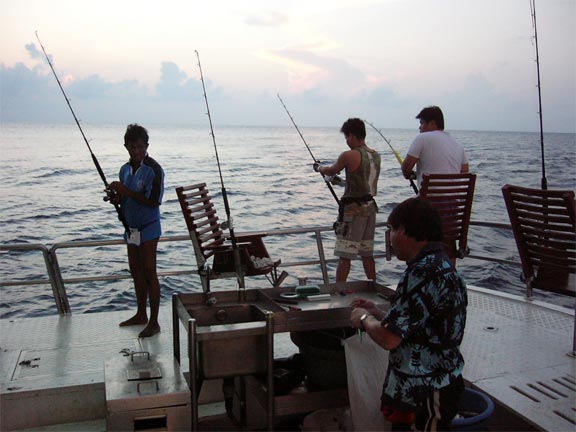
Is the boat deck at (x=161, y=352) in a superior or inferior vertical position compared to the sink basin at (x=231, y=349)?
inferior

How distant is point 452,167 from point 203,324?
100 inches

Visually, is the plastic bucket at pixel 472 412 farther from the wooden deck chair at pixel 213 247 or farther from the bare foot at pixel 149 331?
the bare foot at pixel 149 331

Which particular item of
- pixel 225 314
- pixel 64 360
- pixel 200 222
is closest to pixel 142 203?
pixel 200 222

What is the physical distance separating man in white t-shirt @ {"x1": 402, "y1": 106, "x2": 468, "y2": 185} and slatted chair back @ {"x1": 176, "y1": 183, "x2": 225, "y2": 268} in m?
1.54

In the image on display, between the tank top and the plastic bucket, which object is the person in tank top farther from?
the plastic bucket

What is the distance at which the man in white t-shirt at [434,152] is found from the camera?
526 cm

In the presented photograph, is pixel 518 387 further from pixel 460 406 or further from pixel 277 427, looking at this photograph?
pixel 277 427

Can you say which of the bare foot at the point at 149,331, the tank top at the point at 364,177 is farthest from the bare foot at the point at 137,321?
the tank top at the point at 364,177

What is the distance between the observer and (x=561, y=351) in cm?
432

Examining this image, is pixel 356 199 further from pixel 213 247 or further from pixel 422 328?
pixel 422 328

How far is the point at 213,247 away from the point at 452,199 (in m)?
1.79

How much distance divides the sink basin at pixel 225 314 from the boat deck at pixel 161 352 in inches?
30.2

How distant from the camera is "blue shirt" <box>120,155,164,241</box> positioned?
473 centimetres

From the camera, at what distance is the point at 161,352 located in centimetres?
448
